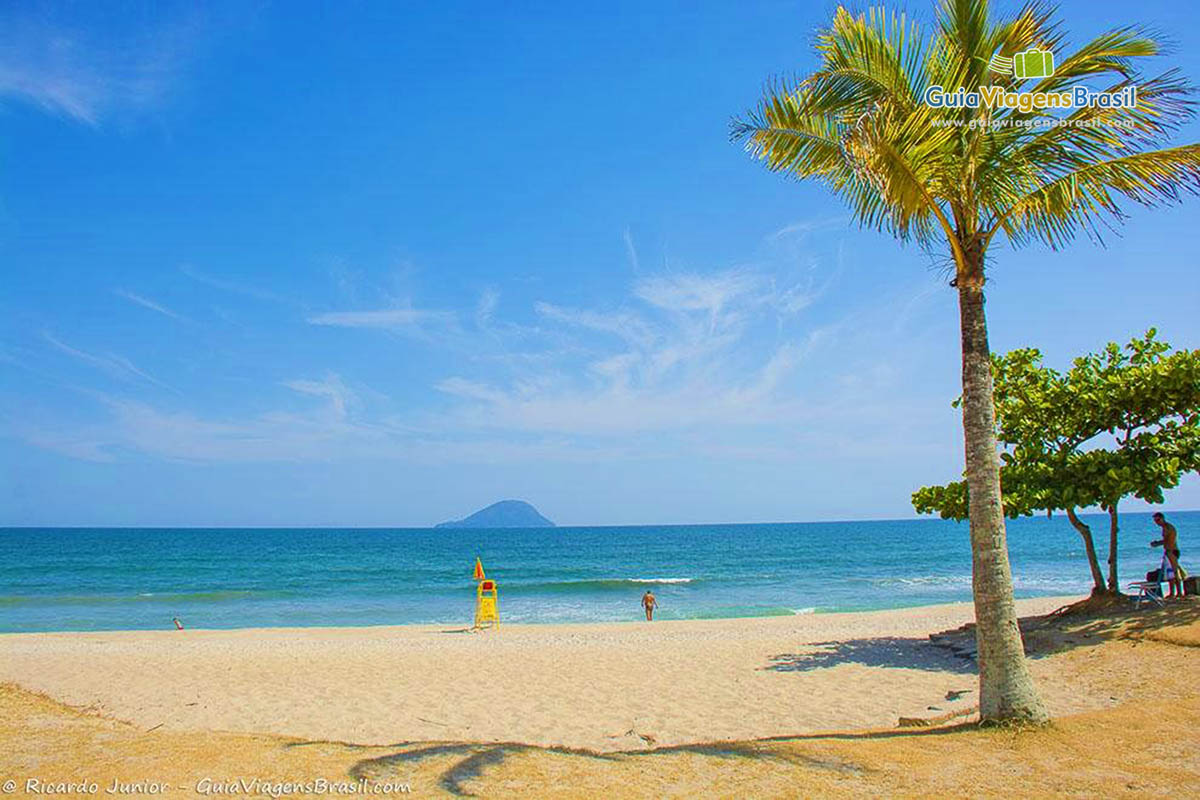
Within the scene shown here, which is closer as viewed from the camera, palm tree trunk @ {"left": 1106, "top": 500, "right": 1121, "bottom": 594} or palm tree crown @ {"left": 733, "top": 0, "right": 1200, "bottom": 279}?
palm tree crown @ {"left": 733, "top": 0, "right": 1200, "bottom": 279}

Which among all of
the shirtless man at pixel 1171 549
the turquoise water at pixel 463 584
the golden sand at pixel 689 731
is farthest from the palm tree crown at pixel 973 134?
the turquoise water at pixel 463 584

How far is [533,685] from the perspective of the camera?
1238 cm

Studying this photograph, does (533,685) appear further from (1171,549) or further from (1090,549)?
(1171,549)

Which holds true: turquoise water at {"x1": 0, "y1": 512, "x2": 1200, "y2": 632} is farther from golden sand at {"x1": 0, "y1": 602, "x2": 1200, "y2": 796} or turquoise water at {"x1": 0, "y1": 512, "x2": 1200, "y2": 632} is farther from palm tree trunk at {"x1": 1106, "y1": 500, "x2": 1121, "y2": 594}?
palm tree trunk at {"x1": 1106, "y1": 500, "x2": 1121, "y2": 594}

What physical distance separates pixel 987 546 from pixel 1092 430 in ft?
26.3

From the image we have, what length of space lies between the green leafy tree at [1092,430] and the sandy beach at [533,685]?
3.17 metres

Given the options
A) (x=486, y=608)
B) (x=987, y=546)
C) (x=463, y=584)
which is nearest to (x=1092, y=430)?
(x=987, y=546)

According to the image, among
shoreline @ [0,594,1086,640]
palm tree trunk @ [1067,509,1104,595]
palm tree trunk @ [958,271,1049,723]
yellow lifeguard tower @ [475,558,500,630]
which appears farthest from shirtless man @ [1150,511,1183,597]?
yellow lifeguard tower @ [475,558,500,630]

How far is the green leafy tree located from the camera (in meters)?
11.5

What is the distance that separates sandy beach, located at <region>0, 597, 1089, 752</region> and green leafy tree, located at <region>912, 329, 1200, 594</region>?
3.17 metres

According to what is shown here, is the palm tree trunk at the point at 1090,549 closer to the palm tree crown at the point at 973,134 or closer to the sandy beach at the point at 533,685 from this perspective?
the sandy beach at the point at 533,685

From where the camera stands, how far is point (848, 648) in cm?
1425

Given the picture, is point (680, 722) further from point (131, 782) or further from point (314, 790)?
point (131, 782)

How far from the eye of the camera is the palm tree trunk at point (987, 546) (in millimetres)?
6527
